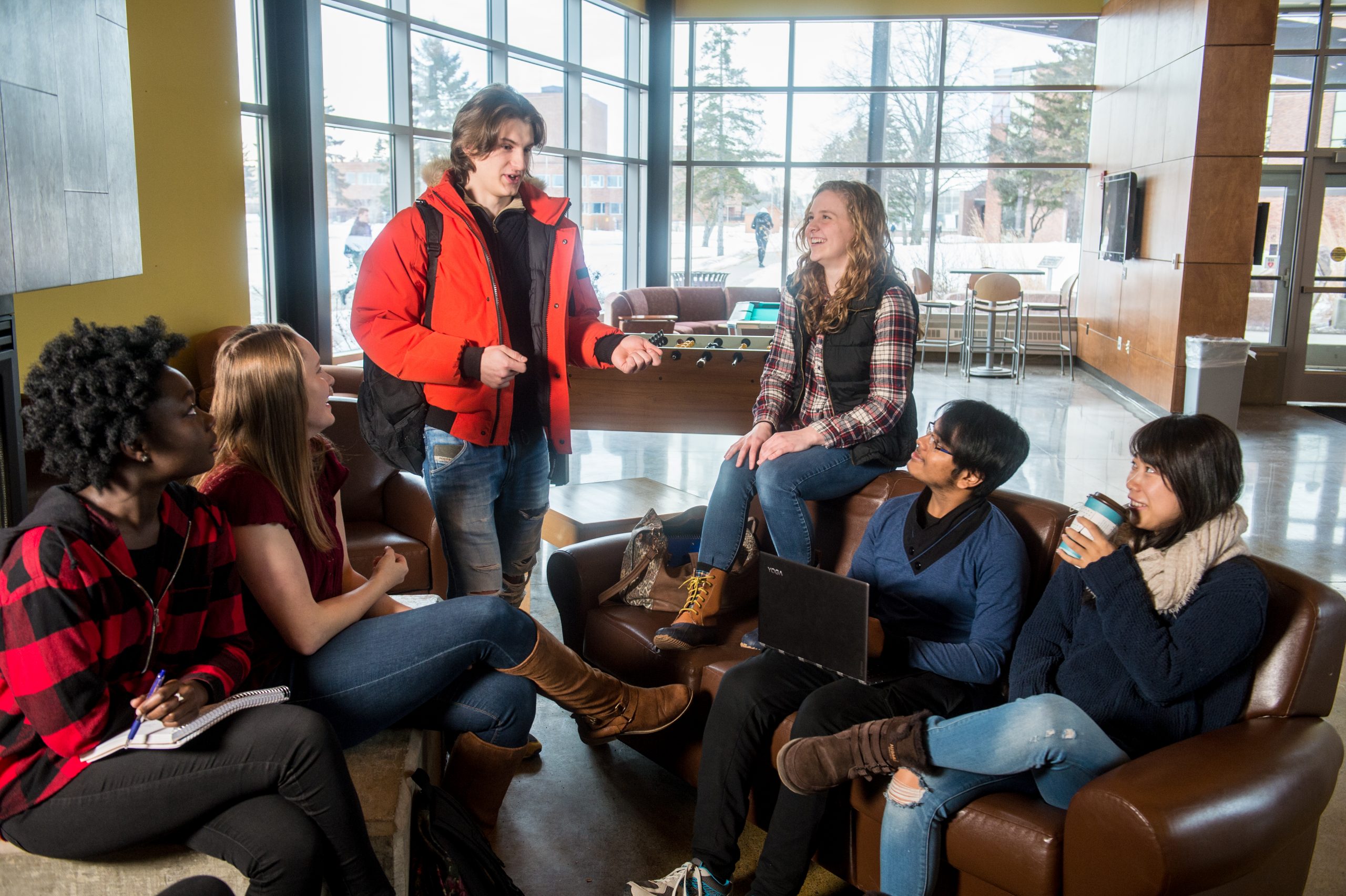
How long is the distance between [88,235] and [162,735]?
5.47 feet

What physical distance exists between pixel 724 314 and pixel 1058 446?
455 cm

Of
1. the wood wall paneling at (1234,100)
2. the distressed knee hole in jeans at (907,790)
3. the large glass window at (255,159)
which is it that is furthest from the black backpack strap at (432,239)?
the wood wall paneling at (1234,100)

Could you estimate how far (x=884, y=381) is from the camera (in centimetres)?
290

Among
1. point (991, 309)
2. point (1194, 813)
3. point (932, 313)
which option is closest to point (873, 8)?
point (932, 313)

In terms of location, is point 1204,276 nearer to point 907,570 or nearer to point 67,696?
point 907,570

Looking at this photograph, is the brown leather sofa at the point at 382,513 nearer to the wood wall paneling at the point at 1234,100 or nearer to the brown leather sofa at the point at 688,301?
the brown leather sofa at the point at 688,301

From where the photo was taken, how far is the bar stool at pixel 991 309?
10547 millimetres

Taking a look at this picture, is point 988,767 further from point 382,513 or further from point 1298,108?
point 1298,108

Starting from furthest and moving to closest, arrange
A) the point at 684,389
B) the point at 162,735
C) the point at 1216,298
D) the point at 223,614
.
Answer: the point at 1216,298
the point at 684,389
the point at 223,614
the point at 162,735

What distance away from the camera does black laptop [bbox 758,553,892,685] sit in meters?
2.13

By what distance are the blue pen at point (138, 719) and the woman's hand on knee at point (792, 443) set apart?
166 cm

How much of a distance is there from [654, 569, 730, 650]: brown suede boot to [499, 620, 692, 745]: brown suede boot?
115 mm

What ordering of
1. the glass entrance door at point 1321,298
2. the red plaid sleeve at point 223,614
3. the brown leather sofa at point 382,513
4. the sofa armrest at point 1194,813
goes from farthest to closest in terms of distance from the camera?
the glass entrance door at point 1321,298 → the brown leather sofa at point 382,513 → the red plaid sleeve at point 223,614 → the sofa armrest at point 1194,813

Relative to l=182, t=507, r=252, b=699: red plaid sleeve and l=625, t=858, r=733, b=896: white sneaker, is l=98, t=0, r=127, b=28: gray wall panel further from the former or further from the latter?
l=625, t=858, r=733, b=896: white sneaker
